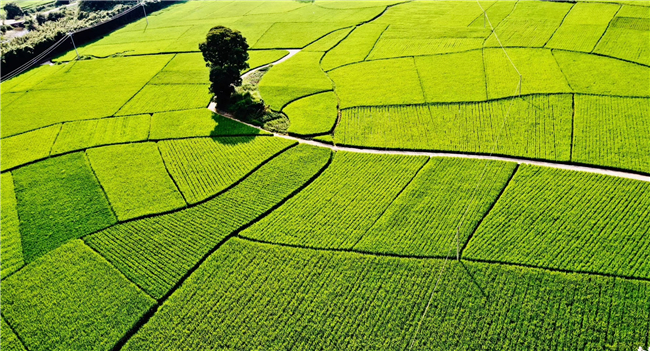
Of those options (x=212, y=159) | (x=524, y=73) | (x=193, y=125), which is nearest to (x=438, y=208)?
(x=212, y=159)

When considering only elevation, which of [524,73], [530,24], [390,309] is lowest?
[390,309]

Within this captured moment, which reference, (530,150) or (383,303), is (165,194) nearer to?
(383,303)

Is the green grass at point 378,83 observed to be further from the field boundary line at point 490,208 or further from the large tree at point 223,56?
the field boundary line at point 490,208

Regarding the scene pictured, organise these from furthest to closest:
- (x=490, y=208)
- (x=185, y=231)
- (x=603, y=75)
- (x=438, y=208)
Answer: (x=603, y=75), (x=438, y=208), (x=185, y=231), (x=490, y=208)

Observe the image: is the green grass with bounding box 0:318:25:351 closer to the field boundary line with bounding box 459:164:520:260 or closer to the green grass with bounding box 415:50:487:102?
the field boundary line with bounding box 459:164:520:260

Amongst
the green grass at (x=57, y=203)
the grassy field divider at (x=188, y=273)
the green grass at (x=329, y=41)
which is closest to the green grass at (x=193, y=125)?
the green grass at (x=57, y=203)

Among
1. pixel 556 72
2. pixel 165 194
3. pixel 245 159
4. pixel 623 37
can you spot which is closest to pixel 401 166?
pixel 245 159

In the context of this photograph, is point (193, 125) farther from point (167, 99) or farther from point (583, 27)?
point (583, 27)

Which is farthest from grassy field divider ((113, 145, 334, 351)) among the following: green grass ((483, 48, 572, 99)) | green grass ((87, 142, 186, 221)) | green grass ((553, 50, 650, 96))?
green grass ((553, 50, 650, 96))

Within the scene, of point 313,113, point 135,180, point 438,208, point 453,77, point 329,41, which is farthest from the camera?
point 329,41
